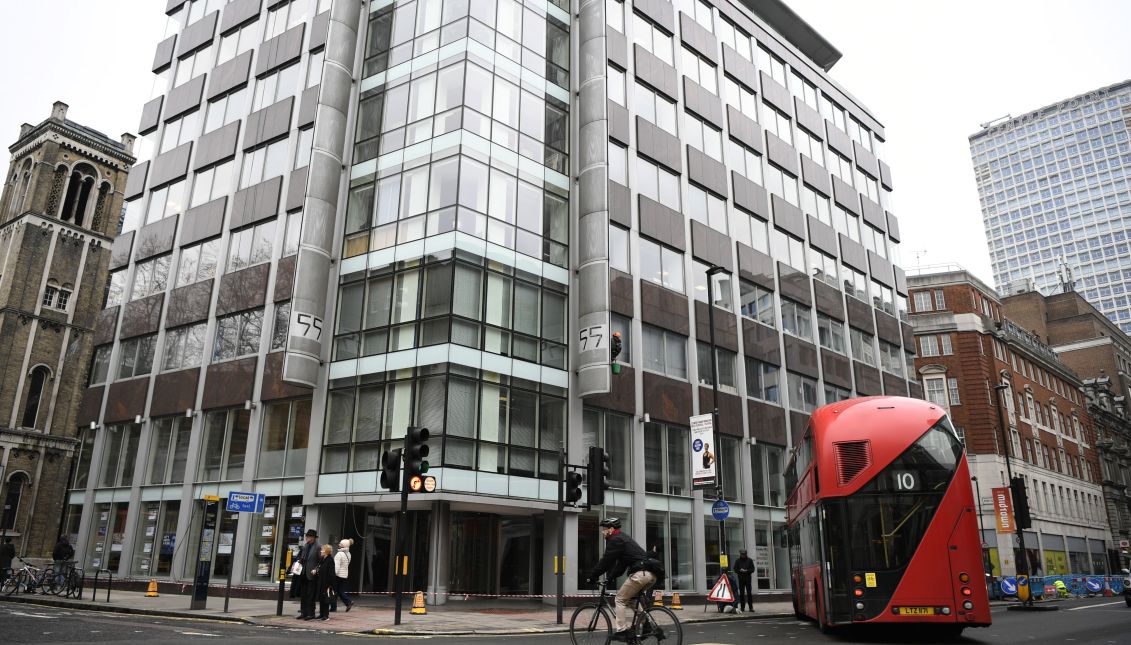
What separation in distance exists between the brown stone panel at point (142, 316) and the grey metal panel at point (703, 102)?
24.5m

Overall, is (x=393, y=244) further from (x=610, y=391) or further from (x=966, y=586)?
(x=966, y=586)

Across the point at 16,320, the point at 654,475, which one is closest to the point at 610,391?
the point at 654,475

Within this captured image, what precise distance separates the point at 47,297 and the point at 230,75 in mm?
38233

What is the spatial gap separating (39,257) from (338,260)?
156ft

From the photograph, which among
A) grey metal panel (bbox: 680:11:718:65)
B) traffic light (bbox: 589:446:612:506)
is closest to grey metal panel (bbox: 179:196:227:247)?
traffic light (bbox: 589:446:612:506)

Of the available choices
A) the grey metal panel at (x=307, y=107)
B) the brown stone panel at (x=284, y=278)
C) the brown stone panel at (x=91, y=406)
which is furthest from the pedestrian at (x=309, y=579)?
the brown stone panel at (x=91, y=406)

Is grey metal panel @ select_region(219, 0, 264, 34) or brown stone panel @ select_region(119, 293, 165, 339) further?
grey metal panel @ select_region(219, 0, 264, 34)

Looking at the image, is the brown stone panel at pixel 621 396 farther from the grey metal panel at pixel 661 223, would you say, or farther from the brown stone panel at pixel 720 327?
the grey metal panel at pixel 661 223

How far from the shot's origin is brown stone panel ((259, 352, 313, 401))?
25.7 metres

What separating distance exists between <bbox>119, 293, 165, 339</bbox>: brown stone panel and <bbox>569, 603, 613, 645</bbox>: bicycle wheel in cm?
2776

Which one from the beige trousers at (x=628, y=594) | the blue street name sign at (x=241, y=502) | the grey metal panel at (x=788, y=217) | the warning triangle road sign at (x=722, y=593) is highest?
the grey metal panel at (x=788, y=217)

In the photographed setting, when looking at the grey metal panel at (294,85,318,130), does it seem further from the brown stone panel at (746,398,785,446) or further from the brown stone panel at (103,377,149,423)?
the brown stone panel at (746,398,785,446)

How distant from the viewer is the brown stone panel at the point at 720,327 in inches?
1200

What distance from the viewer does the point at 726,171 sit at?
115 ft
